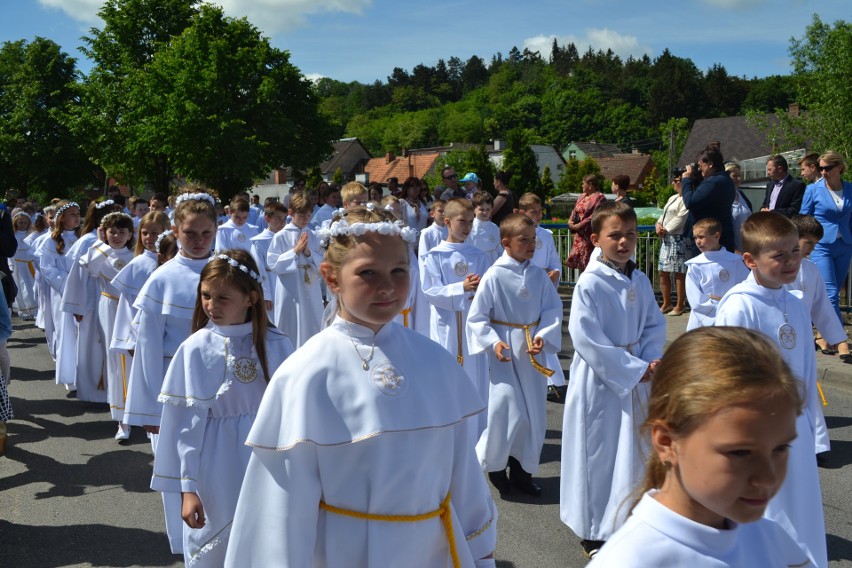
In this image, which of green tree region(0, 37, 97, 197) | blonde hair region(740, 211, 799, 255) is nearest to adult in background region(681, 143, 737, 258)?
blonde hair region(740, 211, 799, 255)

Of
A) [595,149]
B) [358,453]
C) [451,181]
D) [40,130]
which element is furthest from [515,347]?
[595,149]

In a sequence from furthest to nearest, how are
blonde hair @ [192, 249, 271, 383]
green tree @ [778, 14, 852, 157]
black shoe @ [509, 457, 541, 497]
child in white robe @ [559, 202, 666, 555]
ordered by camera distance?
green tree @ [778, 14, 852, 157] → black shoe @ [509, 457, 541, 497] → child in white robe @ [559, 202, 666, 555] → blonde hair @ [192, 249, 271, 383]

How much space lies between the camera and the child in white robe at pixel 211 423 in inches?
159

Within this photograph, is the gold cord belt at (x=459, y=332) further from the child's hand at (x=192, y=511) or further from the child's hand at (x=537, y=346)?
the child's hand at (x=192, y=511)

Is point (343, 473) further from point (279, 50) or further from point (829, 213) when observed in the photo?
point (279, 50)

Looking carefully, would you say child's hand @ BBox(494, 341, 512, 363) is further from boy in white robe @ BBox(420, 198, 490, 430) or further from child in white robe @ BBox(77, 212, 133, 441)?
child in white robe @ BBox(77, 212, 133, 441)

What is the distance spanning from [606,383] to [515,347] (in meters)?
1.30

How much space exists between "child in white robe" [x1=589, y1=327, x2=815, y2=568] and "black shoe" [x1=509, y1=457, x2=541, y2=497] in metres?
4.33

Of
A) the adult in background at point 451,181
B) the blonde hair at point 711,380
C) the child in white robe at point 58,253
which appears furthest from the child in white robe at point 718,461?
the adult in background at point 451,181

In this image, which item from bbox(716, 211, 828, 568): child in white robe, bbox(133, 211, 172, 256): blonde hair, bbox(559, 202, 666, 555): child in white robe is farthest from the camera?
bbox(133, 211, 172, 256): blonde hair

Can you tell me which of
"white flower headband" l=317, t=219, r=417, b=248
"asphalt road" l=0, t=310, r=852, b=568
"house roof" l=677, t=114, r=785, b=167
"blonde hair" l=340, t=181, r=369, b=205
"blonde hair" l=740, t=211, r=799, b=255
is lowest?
"asphalt road" l=0, t=310, r=852, b=568

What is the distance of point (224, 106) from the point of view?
42.1 metres

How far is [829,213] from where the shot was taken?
10188 mm

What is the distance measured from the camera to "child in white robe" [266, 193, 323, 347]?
1001 centimetres
